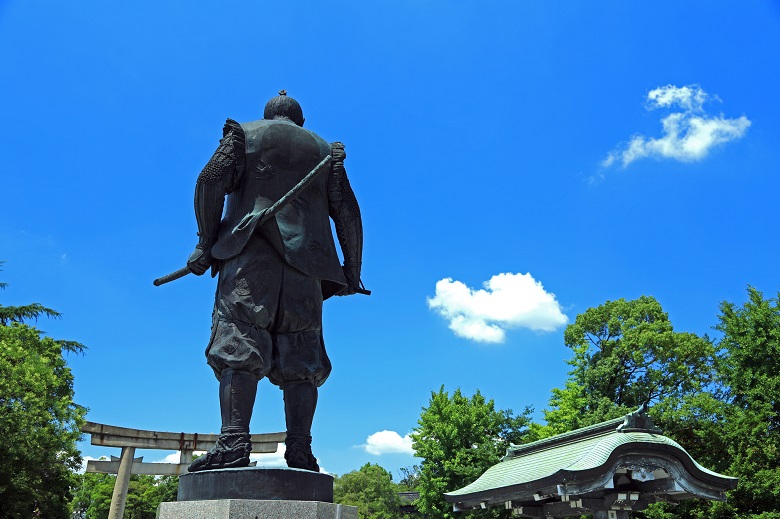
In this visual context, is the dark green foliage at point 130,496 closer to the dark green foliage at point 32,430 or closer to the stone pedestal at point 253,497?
the dark green foliage at point 32,430

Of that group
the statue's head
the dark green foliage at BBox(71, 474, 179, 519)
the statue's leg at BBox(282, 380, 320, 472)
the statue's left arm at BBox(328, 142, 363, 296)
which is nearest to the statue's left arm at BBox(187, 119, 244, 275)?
the statue's head

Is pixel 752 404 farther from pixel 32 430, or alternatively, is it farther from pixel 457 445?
pixel 32 430

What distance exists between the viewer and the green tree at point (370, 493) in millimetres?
48969

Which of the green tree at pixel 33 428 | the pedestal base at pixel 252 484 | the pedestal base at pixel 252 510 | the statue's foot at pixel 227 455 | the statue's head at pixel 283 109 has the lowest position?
the pedestal base at pixel 252 510

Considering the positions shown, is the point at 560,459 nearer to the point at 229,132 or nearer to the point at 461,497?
the point at 461,497

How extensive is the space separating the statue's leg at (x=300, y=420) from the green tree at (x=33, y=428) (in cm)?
1609

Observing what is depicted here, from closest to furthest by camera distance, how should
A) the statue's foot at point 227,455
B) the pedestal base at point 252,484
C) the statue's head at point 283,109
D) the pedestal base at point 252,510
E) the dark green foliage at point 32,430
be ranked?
the pedestal base at point 252,510 < the pedestal base at point 252,484 < the statue's foot at point 227,455 < the statue's head at point 283,109 < the dark green foliage at point 32,430

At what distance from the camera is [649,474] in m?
12.6

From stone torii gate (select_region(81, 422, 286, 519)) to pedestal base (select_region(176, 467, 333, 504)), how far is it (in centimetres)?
2016

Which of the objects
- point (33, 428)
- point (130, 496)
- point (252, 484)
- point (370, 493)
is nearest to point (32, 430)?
point (33, 428)

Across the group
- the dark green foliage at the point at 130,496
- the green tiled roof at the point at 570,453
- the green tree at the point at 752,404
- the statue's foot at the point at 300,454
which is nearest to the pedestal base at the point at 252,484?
the statue's foot at the point at 300,454

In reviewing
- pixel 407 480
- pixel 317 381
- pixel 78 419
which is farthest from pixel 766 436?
pixel 407 480

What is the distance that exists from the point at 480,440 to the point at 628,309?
10131mm

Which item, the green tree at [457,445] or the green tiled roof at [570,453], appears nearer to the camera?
the green tiled roof at [570,453]
